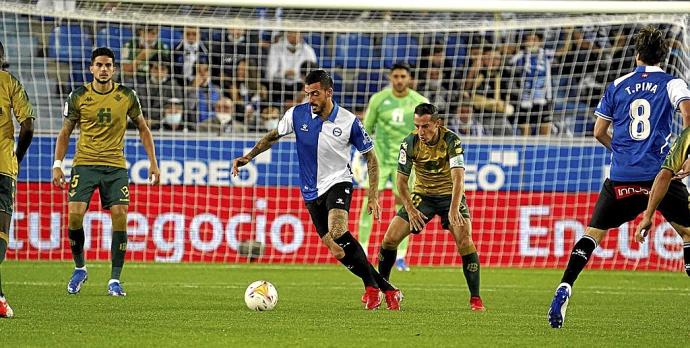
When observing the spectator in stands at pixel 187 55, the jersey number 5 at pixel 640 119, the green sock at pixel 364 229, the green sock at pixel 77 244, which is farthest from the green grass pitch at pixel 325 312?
the spectator in stands at pixel 187 55

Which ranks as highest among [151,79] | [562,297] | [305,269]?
[151,79]

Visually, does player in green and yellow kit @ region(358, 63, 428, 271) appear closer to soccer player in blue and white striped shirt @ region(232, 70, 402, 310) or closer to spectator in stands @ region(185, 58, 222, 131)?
spectator in stands @ region(185, 58, 222, 131)

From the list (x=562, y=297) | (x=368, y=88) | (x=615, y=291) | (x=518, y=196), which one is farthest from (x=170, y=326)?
(x=368, y=88)

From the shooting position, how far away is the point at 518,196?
17.7 m

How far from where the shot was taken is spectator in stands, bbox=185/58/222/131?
18750 mm

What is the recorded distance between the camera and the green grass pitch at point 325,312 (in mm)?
7996

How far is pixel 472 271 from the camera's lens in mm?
10586

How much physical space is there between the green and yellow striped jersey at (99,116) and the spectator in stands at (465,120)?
28.5ft

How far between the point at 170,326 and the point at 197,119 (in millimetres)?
10353

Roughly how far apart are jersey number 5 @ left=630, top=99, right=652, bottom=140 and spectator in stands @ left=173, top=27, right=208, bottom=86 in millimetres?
10902

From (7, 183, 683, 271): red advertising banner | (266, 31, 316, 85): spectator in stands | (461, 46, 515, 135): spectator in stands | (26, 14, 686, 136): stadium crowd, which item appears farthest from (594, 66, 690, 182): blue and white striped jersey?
(266, 31, 316, 85): spectator in stands

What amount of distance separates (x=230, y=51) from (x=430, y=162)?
9318 mm

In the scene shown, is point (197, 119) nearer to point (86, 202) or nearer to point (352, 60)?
point (352, 60)

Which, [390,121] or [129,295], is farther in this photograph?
[390,121]
